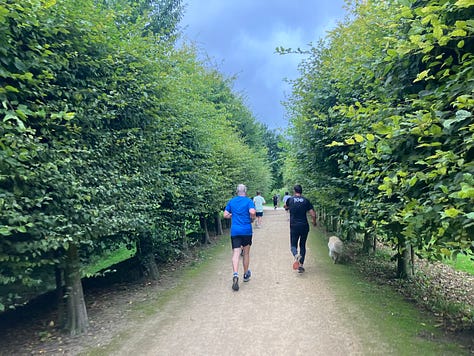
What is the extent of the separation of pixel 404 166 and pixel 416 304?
384 cm

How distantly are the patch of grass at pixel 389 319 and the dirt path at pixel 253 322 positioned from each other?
9.6 inches

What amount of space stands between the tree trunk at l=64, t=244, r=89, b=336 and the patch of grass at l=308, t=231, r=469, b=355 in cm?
426

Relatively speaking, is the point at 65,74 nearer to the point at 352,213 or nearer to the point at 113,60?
the point at 113,60

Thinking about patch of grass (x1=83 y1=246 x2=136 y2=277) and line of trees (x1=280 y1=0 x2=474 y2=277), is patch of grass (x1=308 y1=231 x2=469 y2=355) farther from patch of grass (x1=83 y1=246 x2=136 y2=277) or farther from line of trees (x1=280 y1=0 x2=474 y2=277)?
patch of grass (x1=83 y1=246 x2=136 y2=277)

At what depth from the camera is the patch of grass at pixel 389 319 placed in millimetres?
4156

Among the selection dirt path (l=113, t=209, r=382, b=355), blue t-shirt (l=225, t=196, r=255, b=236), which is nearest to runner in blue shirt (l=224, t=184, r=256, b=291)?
blue t-shirt (l=225, t=196, r=255, b=236)

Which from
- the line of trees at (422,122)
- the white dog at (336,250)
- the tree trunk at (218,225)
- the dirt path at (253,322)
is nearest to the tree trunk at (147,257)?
the dirt path at (253,322)

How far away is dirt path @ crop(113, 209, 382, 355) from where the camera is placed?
4.39 meters

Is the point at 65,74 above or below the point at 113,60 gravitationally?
below

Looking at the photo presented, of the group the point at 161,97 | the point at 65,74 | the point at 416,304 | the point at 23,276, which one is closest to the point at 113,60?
the point at 65,74

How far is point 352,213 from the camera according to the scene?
7047 millimetres

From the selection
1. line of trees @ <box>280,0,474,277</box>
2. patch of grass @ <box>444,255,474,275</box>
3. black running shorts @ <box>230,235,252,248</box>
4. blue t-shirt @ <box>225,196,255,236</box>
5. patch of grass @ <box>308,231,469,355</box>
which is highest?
line of trees @ <box>280,0,474,277</box>

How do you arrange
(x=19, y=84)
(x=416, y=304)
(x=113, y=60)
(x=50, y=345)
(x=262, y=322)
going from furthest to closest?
(x=416, y=304)
(x=113, y=60)
(x=262, y=322)
(x=50, y=345)
(x=19, y=84)

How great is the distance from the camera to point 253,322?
17.0ft
